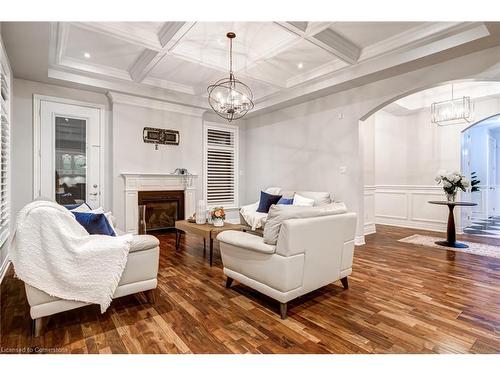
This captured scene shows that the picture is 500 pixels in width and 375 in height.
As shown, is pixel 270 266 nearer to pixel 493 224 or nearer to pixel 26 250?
pixel 26 250

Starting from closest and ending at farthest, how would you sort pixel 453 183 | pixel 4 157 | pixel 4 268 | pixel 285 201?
pixel 4 268 < pixel 4 157 < pixel 453 183 < pixel 285 201

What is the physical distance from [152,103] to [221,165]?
2.25 meters

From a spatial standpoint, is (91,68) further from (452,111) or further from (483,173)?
(483,173)

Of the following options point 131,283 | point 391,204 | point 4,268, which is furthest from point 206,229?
point 391,204

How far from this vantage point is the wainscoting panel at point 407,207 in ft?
19.2

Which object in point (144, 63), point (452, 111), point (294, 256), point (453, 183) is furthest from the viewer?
point (452, 111)

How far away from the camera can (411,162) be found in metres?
6.48

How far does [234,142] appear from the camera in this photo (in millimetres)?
7219

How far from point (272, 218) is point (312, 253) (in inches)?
18.4

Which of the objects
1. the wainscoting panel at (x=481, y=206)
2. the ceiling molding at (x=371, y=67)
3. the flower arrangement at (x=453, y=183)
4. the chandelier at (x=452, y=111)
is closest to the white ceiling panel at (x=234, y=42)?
the ceiling molding at (x=371, y=67)

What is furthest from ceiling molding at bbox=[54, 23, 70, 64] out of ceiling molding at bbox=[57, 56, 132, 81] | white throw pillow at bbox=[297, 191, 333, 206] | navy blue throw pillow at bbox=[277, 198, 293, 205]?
white throw pillow at bbox=[297, 191, 333, 206]

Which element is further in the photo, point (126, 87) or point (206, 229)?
point (126, 87)

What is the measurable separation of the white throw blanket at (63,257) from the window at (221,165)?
179 inches

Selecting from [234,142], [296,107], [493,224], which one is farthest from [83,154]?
[493,224]
